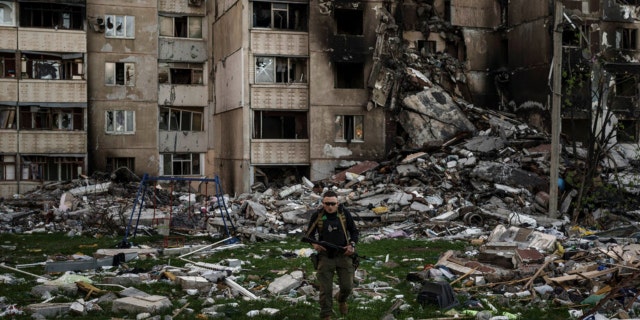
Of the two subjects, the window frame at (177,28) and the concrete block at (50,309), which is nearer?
the concrete block at (50,309)

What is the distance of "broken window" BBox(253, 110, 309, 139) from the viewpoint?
31.6m

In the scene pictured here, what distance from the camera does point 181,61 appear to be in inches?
1414

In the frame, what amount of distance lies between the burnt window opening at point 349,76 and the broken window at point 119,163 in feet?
38.4

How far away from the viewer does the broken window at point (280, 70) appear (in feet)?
102

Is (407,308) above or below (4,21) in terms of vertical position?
below

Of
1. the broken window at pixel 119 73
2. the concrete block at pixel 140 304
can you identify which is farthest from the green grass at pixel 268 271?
the broken window at pixel 119 73

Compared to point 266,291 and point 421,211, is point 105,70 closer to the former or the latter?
point 421,211

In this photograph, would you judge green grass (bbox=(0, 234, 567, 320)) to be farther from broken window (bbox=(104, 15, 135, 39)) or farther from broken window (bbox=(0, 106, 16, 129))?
broken window (bbox=(104, 15, 135, 39))

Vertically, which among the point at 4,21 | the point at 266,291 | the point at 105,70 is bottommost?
the point at 266,291

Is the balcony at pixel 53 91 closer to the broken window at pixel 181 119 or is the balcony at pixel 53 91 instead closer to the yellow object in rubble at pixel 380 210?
the broken window at pixel 181 119

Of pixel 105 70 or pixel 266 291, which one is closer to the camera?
pixel 266 291

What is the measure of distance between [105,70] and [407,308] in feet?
92.5

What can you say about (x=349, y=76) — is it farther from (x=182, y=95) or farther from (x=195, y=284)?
(x=195, y=284)

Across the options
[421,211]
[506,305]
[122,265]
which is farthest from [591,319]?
[421,211]
